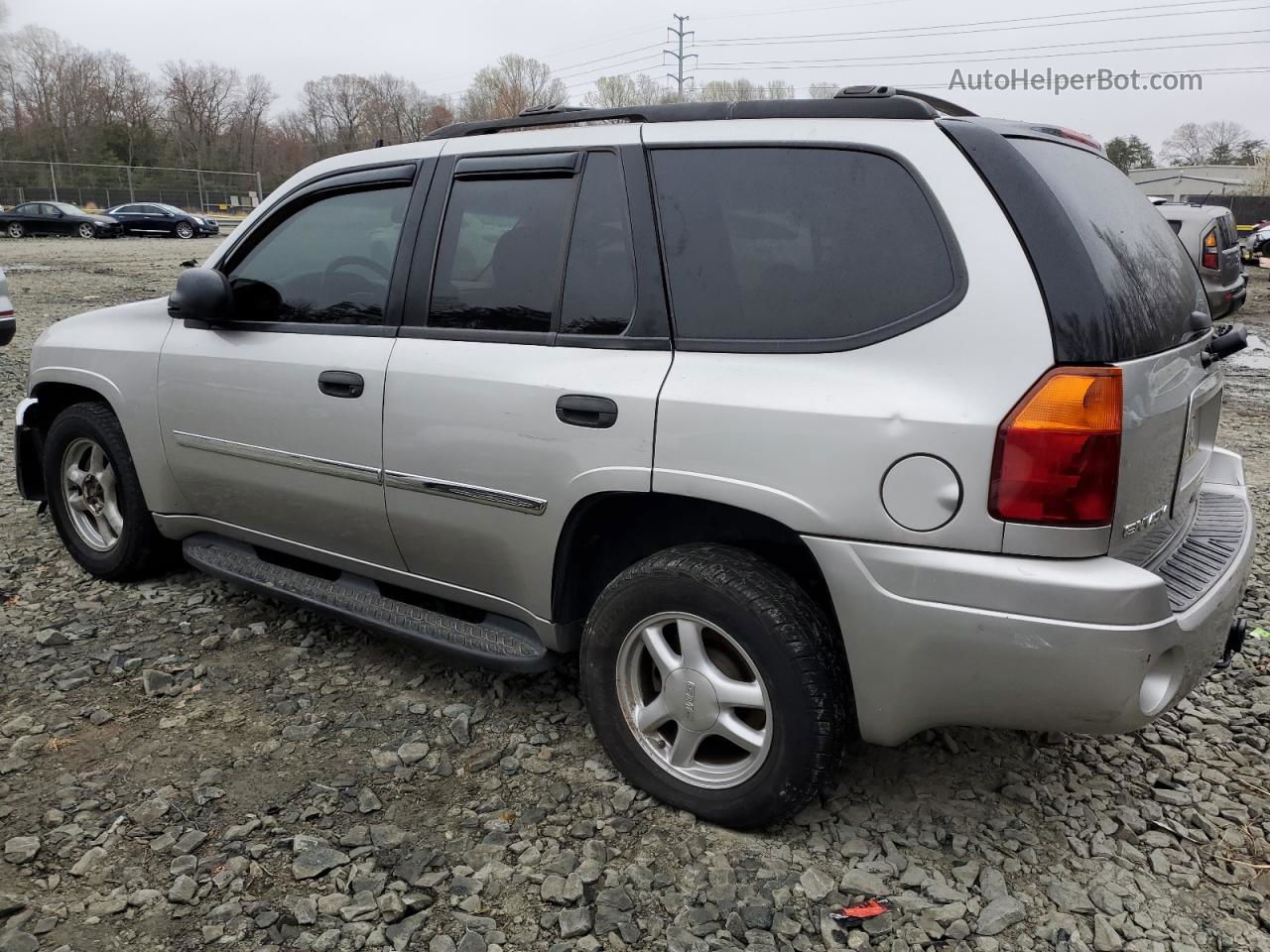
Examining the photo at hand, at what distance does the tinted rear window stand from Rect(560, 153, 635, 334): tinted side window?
1.02m

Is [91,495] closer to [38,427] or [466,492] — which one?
[38,427]

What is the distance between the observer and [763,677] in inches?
97.7

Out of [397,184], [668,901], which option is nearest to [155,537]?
[397,184]

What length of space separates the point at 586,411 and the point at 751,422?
1.60 ft

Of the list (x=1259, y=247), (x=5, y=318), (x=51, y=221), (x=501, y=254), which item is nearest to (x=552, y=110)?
(x=501, y=254)

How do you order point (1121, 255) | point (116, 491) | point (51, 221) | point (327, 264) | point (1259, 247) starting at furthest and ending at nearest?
1. point (51, 221)
2. point (1259, 247)
3. point (116, 491)
4. point (327, 264)
5. point (1121, 255)

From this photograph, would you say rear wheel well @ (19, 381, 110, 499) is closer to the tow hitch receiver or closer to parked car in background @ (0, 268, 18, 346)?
the tow hitch receiver

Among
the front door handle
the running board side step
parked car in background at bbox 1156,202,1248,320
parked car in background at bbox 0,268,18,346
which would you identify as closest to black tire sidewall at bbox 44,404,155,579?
the running board side step

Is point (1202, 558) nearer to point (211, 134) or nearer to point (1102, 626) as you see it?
point (1102, 626)

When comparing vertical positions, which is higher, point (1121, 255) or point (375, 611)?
point (1121, 255)

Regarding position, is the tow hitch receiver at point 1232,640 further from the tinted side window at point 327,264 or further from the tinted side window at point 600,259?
the tinted side window at point 327,264

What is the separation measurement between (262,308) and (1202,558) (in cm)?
308

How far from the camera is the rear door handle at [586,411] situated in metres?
2.63

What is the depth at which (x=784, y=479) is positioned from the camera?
236 cm
